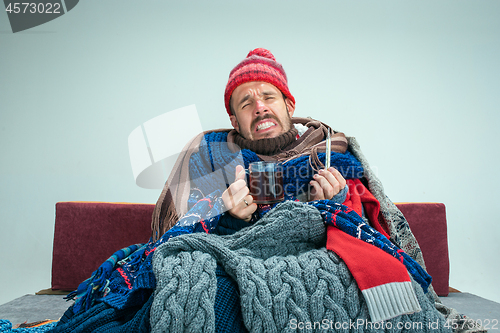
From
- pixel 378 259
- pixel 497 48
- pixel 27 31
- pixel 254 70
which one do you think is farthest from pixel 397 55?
pixel 27 31

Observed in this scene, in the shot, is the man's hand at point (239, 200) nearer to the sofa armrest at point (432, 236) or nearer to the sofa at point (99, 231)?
the sofa at point (99, 231)

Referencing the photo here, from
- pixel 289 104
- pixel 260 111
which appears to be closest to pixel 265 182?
pixel 260 111

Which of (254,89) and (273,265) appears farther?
(254,89)

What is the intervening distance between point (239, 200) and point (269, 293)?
33 centimetres

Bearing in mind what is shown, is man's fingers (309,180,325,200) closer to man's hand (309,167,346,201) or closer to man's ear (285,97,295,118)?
man's hand (309,167,346,201)

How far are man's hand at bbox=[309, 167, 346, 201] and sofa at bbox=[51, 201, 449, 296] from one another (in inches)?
29.4

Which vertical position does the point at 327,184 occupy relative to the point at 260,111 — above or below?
below

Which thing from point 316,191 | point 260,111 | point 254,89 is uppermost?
point 254,89

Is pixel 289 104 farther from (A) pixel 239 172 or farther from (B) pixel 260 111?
(A) pixel 239 172

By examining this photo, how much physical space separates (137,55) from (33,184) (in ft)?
3.65

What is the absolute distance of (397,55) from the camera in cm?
193

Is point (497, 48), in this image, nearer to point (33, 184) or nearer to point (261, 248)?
point (261, 248)

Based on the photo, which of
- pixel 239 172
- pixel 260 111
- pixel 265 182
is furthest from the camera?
pixel 260 111

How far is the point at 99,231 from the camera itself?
152cm
